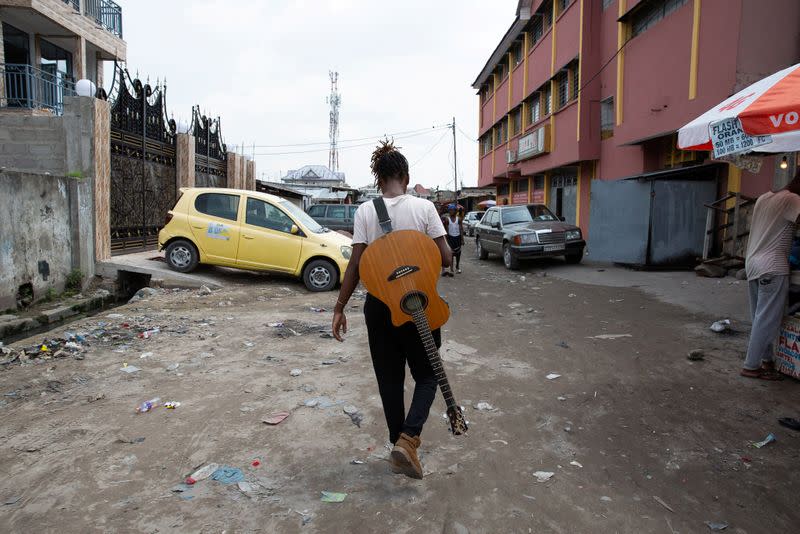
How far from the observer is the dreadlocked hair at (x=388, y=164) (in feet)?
9.55

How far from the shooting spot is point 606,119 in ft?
56.2

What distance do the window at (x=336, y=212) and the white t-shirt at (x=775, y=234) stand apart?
15339 millimetres

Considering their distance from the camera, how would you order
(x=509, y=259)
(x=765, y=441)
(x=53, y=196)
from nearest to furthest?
1. (x=765, y=441)
2. (x=53, y=196)
3. (x=509, y=259)

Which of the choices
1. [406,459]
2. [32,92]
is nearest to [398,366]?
[406,459]

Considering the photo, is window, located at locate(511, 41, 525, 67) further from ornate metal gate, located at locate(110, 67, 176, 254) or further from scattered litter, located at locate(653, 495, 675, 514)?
scattered litter, located at locate(653, 495, 675, 514)

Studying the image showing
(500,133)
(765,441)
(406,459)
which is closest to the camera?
(406,459)

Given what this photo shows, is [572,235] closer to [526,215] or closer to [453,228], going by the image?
[526,215]

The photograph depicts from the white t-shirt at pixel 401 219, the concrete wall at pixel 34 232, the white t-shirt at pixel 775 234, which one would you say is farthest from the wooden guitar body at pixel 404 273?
the concrete wall at pixel 34 232

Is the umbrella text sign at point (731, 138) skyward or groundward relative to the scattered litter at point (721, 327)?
skyward

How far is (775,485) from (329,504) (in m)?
2.40

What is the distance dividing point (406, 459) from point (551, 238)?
1107 centimetres

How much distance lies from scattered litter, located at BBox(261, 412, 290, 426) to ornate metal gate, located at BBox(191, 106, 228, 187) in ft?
43.0

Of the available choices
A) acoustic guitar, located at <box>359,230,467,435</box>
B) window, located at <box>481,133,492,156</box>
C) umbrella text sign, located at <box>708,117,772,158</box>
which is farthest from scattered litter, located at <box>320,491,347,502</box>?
window, located at <box>481,133,492,156</box>

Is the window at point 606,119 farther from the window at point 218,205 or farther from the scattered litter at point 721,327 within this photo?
the window at point 218,205
